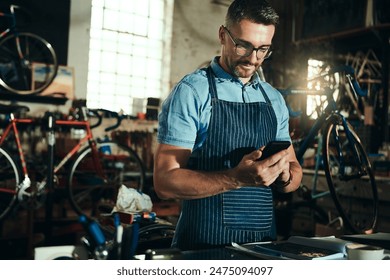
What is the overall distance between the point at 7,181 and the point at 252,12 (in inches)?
112

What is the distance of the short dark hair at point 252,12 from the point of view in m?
1.69

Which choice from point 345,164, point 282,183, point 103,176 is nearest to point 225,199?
point 282,183

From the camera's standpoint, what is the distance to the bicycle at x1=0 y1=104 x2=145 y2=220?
12.8 feet

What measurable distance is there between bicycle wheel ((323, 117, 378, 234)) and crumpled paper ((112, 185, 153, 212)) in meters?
1.51

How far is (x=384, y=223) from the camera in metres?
3.52

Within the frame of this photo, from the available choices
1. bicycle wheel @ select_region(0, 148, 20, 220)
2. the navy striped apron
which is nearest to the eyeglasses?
the navy striped apron

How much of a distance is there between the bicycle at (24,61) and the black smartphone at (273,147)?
2412 millimetres

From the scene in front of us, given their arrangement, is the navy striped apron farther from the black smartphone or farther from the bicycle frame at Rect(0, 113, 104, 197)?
the bicycle frame at Rect(0, 113, 104, 197)

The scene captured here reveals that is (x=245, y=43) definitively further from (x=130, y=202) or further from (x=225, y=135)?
(x=130, y=202)

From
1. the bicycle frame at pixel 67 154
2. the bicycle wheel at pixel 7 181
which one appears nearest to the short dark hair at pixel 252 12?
the bicycle frame at pixel 67 154

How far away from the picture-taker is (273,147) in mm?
1414

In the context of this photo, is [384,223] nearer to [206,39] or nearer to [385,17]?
[206,39]
